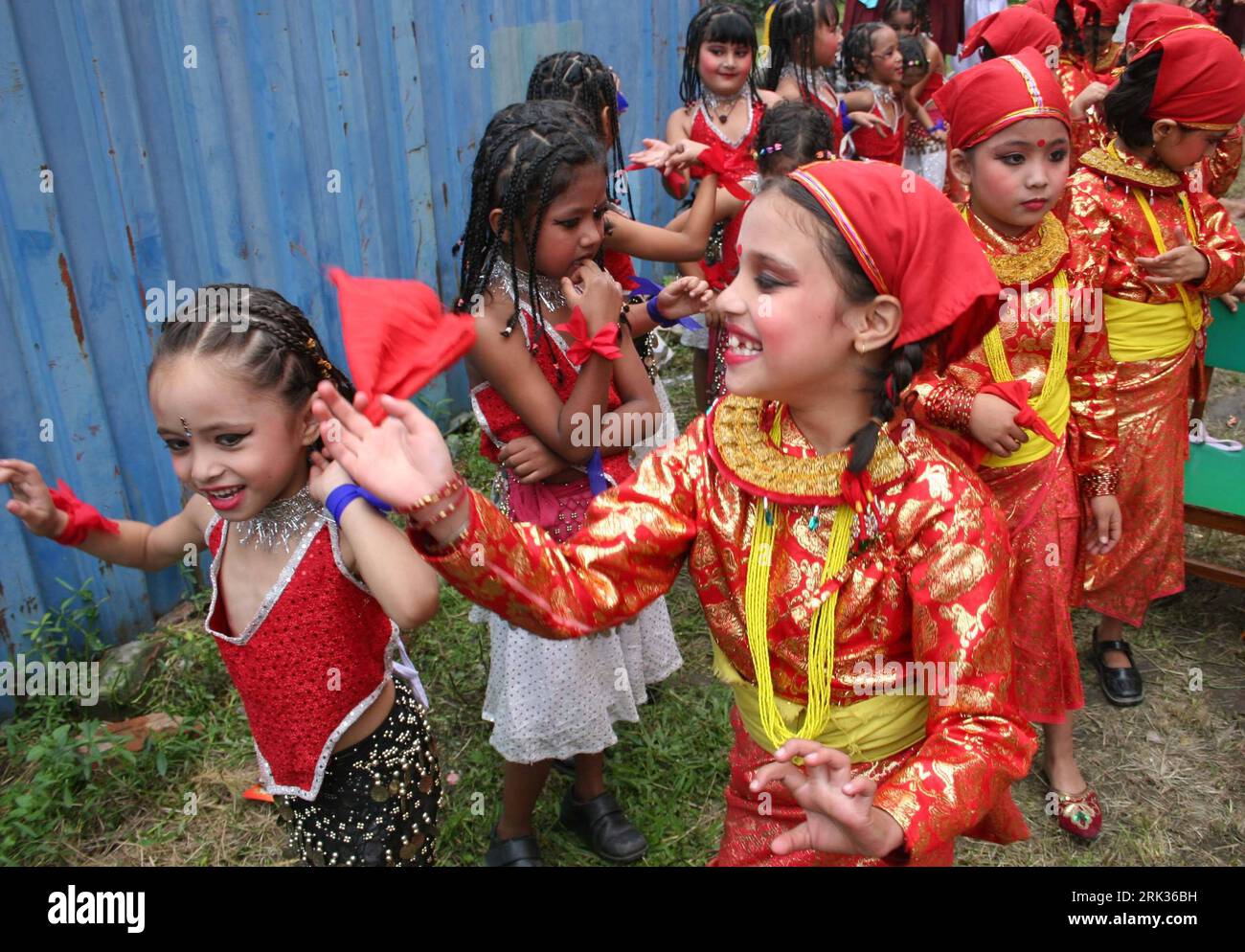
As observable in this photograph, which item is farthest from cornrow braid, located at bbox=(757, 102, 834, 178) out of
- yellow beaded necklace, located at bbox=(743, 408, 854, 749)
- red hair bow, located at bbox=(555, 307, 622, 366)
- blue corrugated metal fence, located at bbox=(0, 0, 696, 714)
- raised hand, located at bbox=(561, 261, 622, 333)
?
yellow beaded necklace, located at bbox=(743, 408, 854, 749)

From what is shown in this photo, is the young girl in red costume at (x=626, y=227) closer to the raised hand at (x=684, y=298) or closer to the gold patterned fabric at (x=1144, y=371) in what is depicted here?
the raised hand at (x=684, y=298)

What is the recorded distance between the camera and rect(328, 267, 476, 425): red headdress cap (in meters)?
1.50

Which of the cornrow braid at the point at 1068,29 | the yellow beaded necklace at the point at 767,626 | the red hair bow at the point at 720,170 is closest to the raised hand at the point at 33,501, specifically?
the yellow beaded necklace at the point at 767,626

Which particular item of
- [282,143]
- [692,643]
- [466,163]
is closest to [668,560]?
[692,643]

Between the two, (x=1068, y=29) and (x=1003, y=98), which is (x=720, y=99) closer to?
(x=1068, y=29)

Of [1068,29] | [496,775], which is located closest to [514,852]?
[496,775]

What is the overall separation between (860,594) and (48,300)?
267cm

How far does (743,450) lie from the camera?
1.75 m

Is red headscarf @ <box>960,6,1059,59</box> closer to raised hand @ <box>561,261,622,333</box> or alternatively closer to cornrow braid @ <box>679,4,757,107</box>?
cornrow braid @ <box>679,4,757,107</box>

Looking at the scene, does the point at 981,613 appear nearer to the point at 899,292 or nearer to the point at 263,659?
the point at 899,292

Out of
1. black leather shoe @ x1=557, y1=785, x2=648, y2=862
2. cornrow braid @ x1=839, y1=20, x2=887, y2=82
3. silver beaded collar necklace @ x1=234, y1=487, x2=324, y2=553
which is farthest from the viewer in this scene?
cornrow braid @ x1=839, y1=20, x2=887, y2=82

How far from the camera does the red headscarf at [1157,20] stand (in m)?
3.16

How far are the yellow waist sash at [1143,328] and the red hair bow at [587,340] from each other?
173 centimetres

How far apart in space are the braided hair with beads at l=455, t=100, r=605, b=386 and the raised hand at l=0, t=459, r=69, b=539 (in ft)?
3.30
